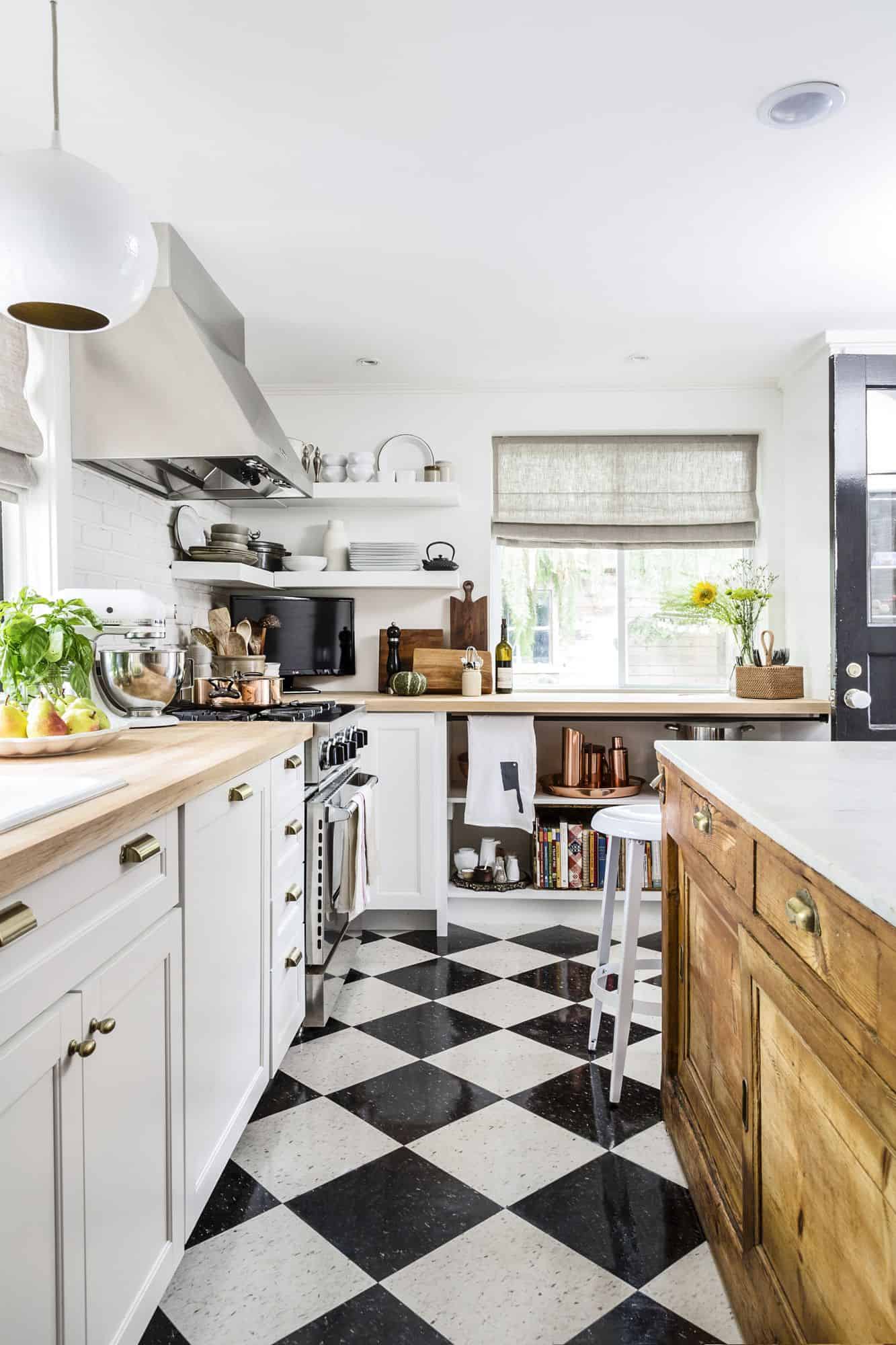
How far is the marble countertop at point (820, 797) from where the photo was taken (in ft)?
2.99

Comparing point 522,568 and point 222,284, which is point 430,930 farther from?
point 222,284

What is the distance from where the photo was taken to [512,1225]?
5.49 feet


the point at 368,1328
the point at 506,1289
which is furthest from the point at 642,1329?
the point at 368,1328

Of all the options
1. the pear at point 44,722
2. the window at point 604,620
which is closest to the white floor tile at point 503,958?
the window at point 604,620

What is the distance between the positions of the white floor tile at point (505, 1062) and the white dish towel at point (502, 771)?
106cm

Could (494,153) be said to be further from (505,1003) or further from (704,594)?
(505,1003)

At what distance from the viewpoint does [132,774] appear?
1.53 metres

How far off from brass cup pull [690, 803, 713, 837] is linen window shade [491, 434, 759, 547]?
8.63 feet

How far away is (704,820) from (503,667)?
7.57 feet

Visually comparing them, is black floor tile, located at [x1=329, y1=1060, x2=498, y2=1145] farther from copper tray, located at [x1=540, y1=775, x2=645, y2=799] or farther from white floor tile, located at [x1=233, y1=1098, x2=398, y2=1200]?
copper tray, located at [x1=540, y1=775, x2=645, y2=799]

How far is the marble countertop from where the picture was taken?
911mm

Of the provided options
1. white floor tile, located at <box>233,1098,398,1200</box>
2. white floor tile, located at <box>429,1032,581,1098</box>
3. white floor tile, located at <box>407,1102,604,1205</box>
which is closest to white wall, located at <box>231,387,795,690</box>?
white floor tile, located at <box>429,1032,581,1098</box>

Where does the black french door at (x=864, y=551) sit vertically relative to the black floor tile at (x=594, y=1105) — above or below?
above

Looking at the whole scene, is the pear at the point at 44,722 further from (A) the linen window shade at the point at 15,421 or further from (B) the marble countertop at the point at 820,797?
(B) the marble countertop at the point at 820,797
